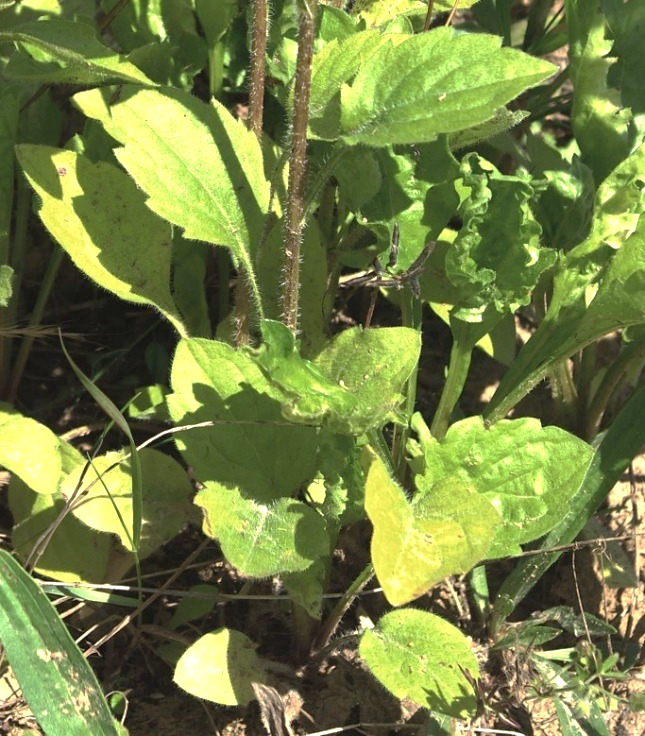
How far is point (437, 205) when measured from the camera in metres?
1.41

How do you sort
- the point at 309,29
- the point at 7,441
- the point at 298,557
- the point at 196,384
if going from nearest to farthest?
the point at 309,29 < the point at 298,557 < the point at 196,384 < the point at 7,441

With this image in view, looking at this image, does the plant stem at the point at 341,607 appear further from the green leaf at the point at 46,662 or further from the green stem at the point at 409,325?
the green leaf at the point at 46,662

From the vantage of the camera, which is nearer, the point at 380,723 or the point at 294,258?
the point at 294,258

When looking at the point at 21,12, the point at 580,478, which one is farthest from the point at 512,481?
the point at 21,12

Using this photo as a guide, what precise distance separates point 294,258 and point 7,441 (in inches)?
21.0

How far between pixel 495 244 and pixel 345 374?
0.99 ft

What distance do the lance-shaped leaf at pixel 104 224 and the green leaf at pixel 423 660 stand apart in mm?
549

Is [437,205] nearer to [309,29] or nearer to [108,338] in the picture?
[309,29]

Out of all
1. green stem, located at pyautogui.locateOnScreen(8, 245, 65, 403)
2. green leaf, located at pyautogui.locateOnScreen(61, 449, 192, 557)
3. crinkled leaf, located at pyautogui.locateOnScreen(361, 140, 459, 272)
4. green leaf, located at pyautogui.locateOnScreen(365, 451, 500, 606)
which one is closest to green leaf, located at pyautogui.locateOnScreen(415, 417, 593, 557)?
green leaf, located at pyautogui.locateOnScreen(365, 451, 500, 606)

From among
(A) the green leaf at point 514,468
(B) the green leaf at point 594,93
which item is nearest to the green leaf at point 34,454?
(A) the green leaf at point 514,468

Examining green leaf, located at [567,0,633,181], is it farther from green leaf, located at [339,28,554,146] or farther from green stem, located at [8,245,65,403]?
green stem, located at [8,245,65,403]

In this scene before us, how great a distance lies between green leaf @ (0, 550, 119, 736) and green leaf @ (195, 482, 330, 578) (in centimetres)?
23

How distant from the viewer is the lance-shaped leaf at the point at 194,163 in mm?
1244

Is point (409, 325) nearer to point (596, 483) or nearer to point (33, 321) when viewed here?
point (596, 483)
